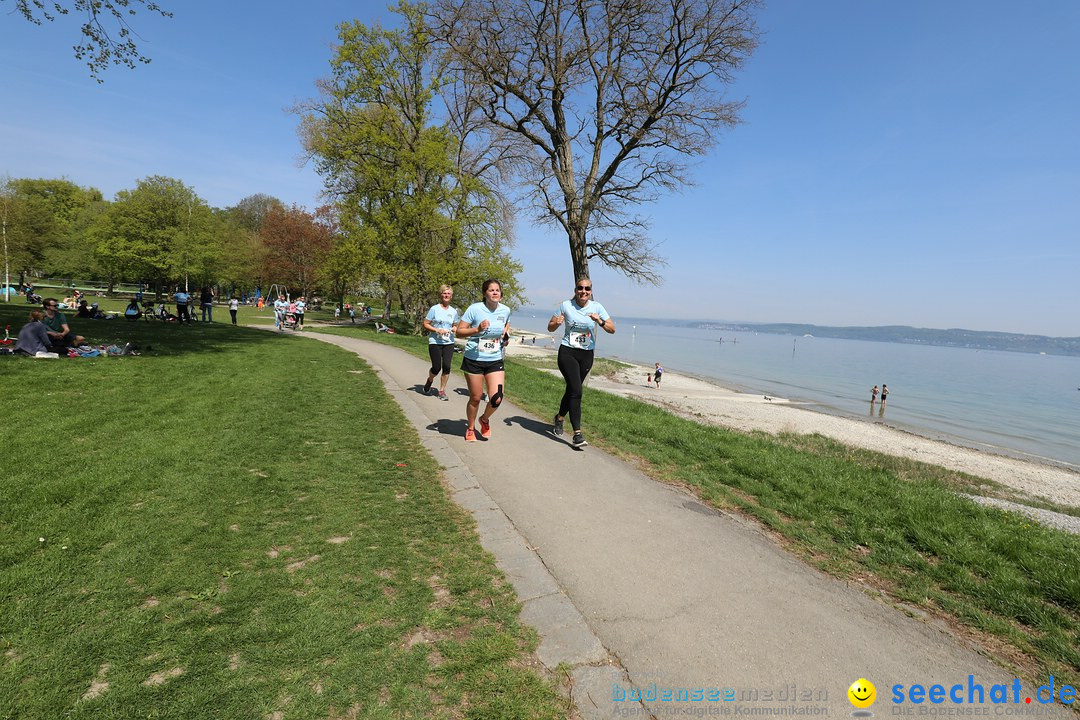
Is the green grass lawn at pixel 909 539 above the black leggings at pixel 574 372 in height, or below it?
below

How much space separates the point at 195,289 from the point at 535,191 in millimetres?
51827

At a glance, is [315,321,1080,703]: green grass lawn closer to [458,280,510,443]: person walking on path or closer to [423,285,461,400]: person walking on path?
[458,280,510,443]: person walking on path

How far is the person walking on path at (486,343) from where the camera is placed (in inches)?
239

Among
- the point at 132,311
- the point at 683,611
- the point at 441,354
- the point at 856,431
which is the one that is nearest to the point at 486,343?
the point at 441,354

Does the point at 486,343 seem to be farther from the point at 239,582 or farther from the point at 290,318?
the point at 290,318

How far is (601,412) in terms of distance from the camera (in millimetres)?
9000

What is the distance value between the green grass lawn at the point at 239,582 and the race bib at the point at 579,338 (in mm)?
2427

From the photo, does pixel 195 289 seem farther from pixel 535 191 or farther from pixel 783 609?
pixel 783 609

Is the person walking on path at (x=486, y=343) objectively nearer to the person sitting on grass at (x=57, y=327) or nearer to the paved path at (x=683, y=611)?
the paved path at (x=683, y=611)

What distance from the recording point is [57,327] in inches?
421

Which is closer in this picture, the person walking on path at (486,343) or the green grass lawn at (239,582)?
the green grass lawn at (239,582)

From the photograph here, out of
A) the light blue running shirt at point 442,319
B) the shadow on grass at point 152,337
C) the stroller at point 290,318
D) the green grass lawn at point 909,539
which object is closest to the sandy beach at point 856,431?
the light blue running shirt at point 442,319

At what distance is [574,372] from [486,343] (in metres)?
1.26

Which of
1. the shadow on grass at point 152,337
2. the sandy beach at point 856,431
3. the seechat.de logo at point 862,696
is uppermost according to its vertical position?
the shadow on grass at point 152,337
